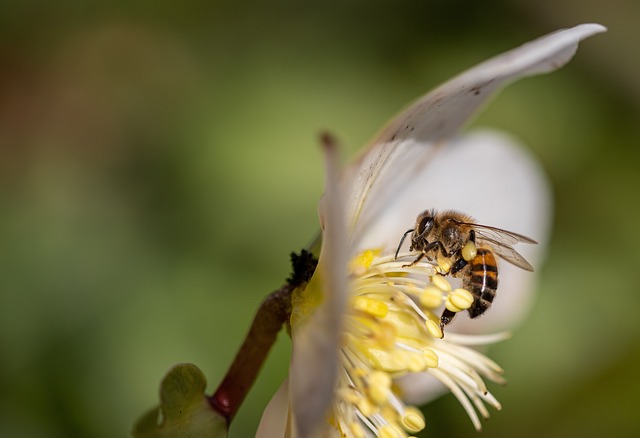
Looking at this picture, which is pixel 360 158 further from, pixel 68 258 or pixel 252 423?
pixel 68 258

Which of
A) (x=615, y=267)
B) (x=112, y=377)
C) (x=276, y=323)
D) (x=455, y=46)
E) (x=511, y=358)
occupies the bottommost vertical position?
(x=112, y=377)

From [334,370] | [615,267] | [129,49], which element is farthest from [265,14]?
[334,370]

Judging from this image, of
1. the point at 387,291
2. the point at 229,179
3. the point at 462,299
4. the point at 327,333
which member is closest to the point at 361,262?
the point at 387,291

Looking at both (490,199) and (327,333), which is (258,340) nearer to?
(327,333)

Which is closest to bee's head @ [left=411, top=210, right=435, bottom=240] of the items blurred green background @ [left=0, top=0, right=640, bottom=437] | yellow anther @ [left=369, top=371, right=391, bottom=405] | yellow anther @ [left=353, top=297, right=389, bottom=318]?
yellow anther @ [left=353, top=297, right=389, bottom=318]

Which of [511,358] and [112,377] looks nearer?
→ [112,377]

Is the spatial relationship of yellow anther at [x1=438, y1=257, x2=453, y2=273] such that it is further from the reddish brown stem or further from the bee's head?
the reddish brown stem
